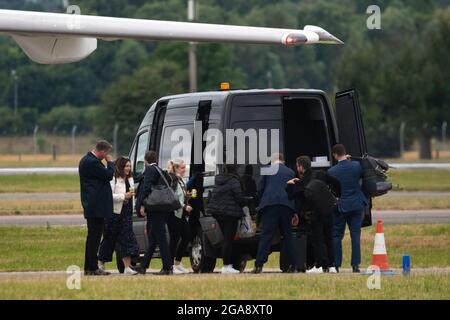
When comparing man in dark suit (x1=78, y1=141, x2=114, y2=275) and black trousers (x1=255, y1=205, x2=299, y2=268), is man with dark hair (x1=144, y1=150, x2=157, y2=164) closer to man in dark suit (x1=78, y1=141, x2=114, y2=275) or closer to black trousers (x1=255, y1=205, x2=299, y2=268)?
man in dark suit (x1=78, y1=141, x2=114, y2=275)

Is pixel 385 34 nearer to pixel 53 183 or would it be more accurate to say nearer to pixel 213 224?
pixel 53 183

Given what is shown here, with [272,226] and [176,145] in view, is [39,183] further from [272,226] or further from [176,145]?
[272,226]

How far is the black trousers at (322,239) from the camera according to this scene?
53.5ft

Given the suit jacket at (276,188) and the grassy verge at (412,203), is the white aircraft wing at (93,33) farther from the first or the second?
the grassy verge at (412,203)

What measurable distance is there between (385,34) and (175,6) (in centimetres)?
2898

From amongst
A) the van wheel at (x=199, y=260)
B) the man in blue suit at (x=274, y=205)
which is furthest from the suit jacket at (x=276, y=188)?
the van wheel at (x=199, y=260)

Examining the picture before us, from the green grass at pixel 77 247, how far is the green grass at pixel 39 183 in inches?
680

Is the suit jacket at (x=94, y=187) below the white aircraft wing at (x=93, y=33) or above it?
below

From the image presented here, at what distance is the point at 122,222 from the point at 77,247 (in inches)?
207

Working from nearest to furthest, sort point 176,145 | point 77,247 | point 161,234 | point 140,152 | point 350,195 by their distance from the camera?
1. point 161,234
2. point 350,195
3. point 176,145
4. point 140,152
5. point 77,247


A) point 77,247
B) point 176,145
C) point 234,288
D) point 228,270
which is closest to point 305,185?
point 228,270

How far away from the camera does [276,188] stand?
16156 mm

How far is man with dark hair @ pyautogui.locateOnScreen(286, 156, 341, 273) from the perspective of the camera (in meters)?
16.1

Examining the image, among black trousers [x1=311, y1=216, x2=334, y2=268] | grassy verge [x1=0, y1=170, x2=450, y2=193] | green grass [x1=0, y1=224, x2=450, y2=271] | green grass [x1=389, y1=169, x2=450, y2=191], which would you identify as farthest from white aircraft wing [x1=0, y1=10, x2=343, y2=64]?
green grass [x1=389, y1=169, x2=450, y2=191]
